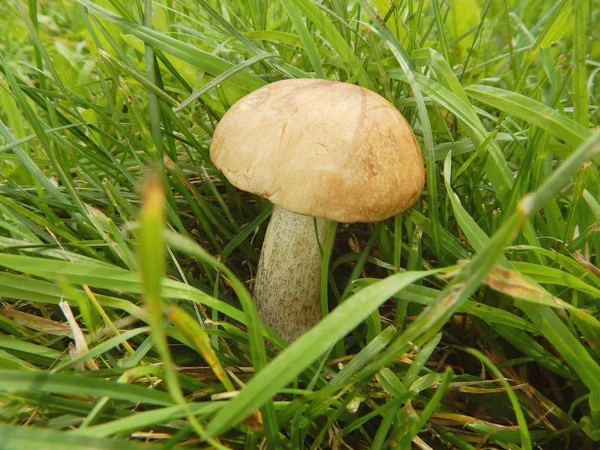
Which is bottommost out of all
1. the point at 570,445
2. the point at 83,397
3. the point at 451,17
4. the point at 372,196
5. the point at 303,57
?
the point at 570,445

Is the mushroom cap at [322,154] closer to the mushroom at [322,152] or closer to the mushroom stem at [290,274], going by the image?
the mushroom at [322,152]

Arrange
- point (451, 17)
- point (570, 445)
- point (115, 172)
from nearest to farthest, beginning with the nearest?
point (570, 445) < point (115, 172) < point (451, 17)

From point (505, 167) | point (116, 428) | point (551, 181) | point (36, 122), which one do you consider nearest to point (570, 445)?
point (505, 167)

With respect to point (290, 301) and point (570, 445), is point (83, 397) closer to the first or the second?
point (290, 301)

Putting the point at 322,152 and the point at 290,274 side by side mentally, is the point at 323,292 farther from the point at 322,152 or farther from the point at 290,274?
the point at 322,152

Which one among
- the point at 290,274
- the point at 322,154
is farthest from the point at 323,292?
the point at 322,154

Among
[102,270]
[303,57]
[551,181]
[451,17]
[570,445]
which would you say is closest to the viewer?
[551,181]
